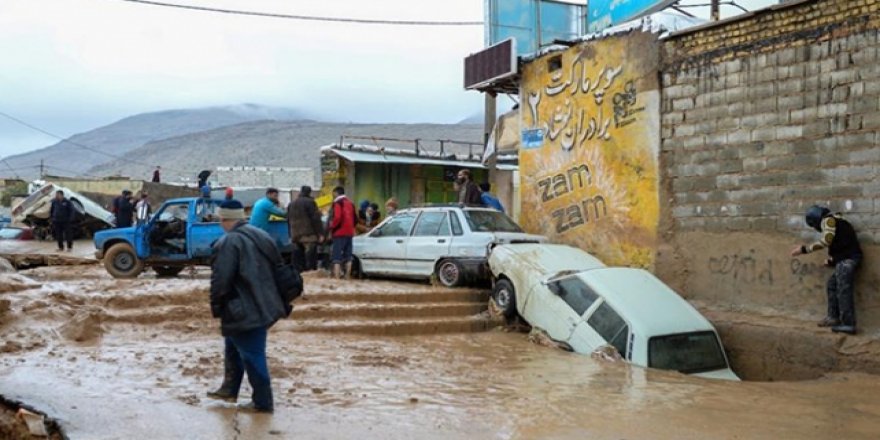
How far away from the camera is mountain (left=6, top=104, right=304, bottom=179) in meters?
109

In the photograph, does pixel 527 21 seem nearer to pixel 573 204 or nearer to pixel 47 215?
pixel 573 204

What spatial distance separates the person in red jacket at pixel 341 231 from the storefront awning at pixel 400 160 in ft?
30.0

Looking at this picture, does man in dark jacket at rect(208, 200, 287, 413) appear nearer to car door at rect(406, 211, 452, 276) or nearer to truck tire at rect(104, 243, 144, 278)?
car door at rect(406, 211, 452, 276)

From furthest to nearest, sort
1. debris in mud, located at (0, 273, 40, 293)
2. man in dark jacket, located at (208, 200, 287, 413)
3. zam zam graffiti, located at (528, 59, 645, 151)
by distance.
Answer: zam zam graffiti, located at (528, 59, 645, 151) → debris in mud, located at (0, 273, 40, 293) → man in dark jacket, located at (208, 200, 287, 413)

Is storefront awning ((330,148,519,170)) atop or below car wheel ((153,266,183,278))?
atop

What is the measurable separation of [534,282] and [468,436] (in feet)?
14.9

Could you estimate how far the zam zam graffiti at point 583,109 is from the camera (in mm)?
11461

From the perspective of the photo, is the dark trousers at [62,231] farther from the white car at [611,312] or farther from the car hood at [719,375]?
the car hood at [719,375]

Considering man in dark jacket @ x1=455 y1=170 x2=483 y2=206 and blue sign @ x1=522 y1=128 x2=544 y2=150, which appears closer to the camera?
man in dark jacket @ x1=455 y1=170 x2=483 y2=206

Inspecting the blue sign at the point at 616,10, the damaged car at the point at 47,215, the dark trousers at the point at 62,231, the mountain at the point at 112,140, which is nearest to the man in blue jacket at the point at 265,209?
the blue sign at the point at 616,10

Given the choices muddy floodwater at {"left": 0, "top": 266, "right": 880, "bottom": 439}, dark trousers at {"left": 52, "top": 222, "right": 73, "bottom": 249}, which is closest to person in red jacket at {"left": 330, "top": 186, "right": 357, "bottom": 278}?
muddy floodwater at {"left": 0, "top": 266, "right": 880, "bottom": 439}

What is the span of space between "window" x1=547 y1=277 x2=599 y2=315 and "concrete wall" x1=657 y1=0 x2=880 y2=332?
98.5 inches

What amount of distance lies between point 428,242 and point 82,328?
5.09 meters

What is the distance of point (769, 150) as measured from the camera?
31.0 feet
